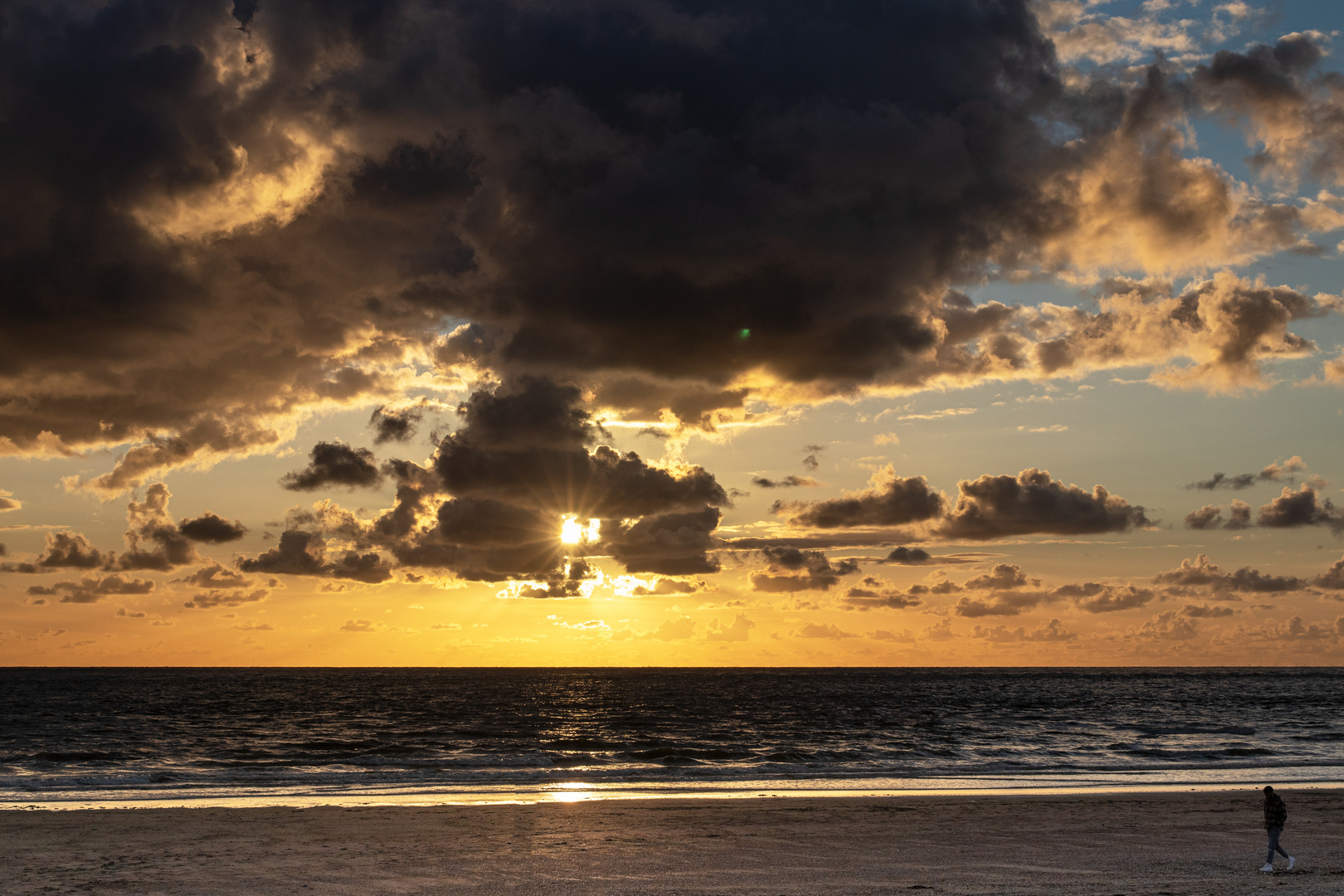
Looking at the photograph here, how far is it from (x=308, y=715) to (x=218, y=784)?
55799mm

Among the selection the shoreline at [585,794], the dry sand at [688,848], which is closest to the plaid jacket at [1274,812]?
the dry sand at [688,848]

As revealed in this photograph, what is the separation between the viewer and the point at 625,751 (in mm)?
56812

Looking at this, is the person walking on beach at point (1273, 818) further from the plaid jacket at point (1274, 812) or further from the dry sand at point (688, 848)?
the dry sand at point (688, 848)

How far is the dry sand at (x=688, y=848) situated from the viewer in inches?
869

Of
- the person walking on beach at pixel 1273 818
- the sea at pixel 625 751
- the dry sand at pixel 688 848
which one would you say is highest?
the person walking on beach at pixel 1273 818

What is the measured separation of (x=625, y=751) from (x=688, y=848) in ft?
103

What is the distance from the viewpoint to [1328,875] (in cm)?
2241

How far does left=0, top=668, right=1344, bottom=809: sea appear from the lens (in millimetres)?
40656

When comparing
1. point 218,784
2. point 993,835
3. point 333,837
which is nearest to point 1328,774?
point 993,835

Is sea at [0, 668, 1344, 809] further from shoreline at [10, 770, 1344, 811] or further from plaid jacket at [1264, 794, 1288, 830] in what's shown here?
plaid jacket at [1264, 794, 1288, 830]

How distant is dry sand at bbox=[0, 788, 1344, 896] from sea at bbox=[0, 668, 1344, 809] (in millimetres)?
5149

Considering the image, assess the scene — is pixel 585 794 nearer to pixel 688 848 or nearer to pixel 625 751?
pixel 688 848

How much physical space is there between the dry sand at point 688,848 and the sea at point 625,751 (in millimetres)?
5149

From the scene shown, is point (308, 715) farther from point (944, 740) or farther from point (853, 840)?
point (853, 840)
